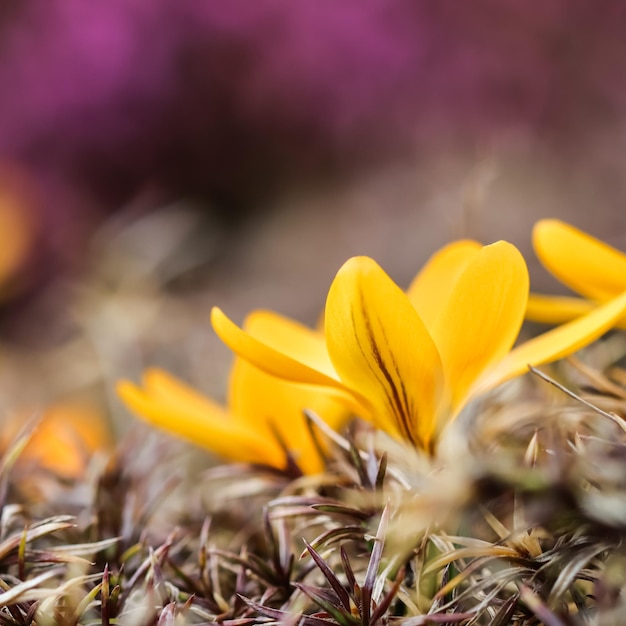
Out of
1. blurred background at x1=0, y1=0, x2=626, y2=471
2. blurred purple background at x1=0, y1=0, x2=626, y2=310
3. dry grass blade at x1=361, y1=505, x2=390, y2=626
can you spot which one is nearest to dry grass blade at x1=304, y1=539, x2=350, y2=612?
dry grass blade at x1=361, y1=505, x2=390, y2=626

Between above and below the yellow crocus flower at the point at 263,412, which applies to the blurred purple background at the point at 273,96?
above

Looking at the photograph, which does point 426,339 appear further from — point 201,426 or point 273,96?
point 273,96

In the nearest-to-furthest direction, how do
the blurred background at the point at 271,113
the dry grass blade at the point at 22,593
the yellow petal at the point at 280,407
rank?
the dry grass blade at the point at 22,593
the yellow petal at the point at 280,407
the blurred background at the point at 271,113

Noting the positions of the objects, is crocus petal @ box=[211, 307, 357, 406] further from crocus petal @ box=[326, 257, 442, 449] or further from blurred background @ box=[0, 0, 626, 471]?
blurred background @ box=[0, 0, 626, 471]

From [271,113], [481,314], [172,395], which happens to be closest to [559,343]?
[481,314]

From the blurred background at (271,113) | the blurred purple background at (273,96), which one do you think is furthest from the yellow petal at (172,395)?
the blurred purple background at (273,96)

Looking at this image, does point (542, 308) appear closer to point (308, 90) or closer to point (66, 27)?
point (308, 90)

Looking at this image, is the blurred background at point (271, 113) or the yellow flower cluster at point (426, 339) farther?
the blurred background at point (271, 113)

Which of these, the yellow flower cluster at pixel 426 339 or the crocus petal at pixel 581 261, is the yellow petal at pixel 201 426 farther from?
the crocus petal at pixel 581 261

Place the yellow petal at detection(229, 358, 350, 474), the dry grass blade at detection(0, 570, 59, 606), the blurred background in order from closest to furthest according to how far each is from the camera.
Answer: the dry grass blade at detection(0, 570, 59, 606), the yellow petal at detection(229, 358, 350, 474), the blurred background
